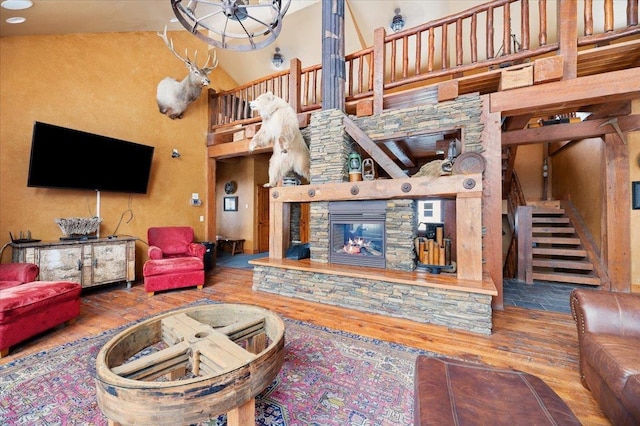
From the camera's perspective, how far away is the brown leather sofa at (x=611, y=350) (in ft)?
4.00

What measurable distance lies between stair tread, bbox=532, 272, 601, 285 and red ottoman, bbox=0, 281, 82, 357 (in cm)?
625

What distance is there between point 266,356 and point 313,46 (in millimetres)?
6285

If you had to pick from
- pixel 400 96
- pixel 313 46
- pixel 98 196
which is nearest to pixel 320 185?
pixel 400 96

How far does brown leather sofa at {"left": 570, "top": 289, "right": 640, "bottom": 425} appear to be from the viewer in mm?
1219

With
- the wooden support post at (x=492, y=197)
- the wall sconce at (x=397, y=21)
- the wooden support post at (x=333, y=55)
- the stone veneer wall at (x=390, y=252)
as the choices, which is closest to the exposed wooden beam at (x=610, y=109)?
the wooden support post at (x=492, y=197)

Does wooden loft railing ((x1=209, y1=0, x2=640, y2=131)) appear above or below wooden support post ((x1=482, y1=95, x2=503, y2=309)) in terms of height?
above

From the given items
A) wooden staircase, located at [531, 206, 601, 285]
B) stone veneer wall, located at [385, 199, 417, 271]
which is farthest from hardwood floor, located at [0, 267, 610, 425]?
wooden staircase, located at [531, 206, 601, 285]

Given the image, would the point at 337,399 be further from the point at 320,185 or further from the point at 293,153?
the point at 293,153

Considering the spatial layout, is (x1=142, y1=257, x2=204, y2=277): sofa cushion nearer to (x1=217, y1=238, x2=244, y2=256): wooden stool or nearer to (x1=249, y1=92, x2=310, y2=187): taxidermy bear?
(x1=249, y1=92, x2=310, y2=187): taxidermy bear

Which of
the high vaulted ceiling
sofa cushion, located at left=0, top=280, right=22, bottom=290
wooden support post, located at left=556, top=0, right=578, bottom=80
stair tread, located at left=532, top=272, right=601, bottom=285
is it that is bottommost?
stair tread, located at left=532, top=272, right=601, bottom=285

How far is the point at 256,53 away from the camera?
20.0ft

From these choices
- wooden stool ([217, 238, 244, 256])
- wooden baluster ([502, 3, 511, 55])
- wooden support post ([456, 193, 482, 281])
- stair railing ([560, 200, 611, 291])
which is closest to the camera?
wooden support post ([456, 193, 482, 281])

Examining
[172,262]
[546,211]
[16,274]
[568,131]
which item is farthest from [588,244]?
[16,274]

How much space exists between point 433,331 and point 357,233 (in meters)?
1.57
